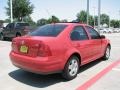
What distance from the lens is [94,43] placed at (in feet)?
25.7

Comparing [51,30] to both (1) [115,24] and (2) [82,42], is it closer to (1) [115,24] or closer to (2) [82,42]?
(2) [82,42]

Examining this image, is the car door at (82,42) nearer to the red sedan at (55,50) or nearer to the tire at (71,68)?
the red sedan at (55,50)

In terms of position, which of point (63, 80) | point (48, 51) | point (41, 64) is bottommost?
point (63, 80)

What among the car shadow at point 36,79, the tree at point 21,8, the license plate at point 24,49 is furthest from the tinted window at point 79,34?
the tree at point 21,8

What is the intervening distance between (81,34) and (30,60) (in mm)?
2028

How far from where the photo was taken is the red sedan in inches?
225

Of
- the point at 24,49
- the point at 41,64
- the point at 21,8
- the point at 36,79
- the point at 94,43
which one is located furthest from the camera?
the point at 21,8

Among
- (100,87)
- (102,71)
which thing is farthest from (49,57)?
(102,71)

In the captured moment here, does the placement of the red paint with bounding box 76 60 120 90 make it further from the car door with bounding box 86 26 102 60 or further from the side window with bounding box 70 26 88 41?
the side window with bounding box 70 26 88 41

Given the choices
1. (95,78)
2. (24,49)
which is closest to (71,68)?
(95,78)

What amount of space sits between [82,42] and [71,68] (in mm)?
954

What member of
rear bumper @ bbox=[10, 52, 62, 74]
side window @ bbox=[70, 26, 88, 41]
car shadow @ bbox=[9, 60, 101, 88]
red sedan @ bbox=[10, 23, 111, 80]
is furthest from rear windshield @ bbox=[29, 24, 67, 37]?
car shadow @ bbox=[9, 60, 101, 88]

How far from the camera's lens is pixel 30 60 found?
584 cm

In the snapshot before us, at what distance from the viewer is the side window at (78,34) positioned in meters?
6.68
